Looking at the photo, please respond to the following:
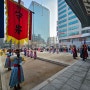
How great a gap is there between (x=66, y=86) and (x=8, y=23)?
3.61m

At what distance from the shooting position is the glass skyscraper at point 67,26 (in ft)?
183

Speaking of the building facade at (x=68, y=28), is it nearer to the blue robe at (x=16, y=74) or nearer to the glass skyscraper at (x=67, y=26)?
the glass skyscraper at (x=67, y=26)

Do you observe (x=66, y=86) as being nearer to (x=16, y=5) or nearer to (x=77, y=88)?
(x=77, y=88)

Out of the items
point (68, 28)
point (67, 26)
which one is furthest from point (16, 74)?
point (67, 26)

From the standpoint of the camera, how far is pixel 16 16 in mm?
5711

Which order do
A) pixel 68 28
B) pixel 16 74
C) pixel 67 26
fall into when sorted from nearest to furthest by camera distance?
1. pixel 16 74
2. pixel 68 28
3. pixel 67 26

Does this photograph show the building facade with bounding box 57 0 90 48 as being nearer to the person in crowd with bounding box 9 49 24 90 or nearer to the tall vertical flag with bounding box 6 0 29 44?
the tall vertical flag with bounding box 6 0 29 44

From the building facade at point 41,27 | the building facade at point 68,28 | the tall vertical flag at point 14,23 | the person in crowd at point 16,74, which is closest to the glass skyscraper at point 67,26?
the building facade at point 68,28

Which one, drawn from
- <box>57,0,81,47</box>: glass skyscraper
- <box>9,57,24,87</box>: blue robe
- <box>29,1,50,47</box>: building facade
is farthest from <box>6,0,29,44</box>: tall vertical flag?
<box>29,1,50,47</box>: building facade

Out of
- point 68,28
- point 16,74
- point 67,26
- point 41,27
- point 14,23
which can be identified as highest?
point 41,27

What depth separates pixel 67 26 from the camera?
63062mm

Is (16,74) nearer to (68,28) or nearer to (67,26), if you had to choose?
(68,28)

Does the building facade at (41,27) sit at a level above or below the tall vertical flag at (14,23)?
above

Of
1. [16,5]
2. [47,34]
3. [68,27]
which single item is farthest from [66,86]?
[47,34]
